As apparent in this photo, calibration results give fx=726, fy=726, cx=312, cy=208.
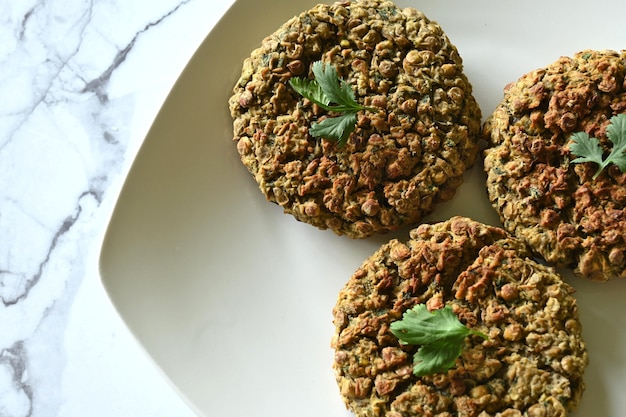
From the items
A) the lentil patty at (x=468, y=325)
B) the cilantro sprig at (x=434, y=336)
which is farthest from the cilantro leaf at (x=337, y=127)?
the cilantro sprig at (x=434, y=336)

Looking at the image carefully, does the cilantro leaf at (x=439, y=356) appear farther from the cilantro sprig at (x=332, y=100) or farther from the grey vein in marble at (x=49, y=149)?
the grey vein in marble at (x=49, y=149)

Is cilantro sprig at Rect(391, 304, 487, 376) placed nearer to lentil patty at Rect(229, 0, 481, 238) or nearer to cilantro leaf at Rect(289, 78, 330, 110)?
lentil patty at Rect(229, 0, 481, 238)

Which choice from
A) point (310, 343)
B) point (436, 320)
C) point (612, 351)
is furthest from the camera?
point (310, 343)

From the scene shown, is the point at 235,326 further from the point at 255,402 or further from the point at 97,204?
the point at 97,204

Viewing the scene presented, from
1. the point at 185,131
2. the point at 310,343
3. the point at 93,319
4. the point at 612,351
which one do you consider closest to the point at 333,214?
the point at 310,343

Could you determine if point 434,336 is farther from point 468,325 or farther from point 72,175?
point 72,175

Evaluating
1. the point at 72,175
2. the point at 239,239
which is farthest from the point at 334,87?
the point at 72,175
